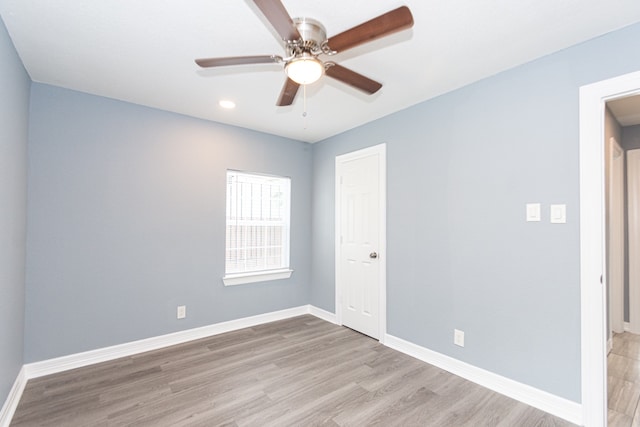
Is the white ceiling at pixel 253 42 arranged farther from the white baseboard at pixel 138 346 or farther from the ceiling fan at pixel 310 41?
the white baseboard at pixel 138 346

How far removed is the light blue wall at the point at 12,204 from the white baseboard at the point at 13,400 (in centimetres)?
7

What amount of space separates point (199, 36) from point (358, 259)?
106 inches

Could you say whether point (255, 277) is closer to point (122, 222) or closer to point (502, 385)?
point (122, 222)

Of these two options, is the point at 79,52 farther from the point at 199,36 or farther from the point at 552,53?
the point at 552,53

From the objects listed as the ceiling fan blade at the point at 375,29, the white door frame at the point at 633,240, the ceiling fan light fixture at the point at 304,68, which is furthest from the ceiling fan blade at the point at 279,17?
the white door frame at the point at 633,240

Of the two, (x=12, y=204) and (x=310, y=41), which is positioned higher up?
(x=310, y=41)

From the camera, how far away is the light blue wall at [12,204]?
5.94 feet

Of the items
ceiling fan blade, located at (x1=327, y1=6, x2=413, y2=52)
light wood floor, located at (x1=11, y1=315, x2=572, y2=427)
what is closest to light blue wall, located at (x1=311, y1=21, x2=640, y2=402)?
light wood floor, located at (x1=11, y1=315, x2=572, y2=427)

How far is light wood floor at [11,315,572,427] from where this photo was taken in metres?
1.97

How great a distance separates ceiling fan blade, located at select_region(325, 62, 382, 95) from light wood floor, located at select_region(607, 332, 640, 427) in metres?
2.70

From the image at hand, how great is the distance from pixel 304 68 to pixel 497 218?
1867mm

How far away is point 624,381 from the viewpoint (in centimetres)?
240

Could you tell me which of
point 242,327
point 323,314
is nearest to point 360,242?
point 323,314

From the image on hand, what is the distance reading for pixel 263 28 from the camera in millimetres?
1815
